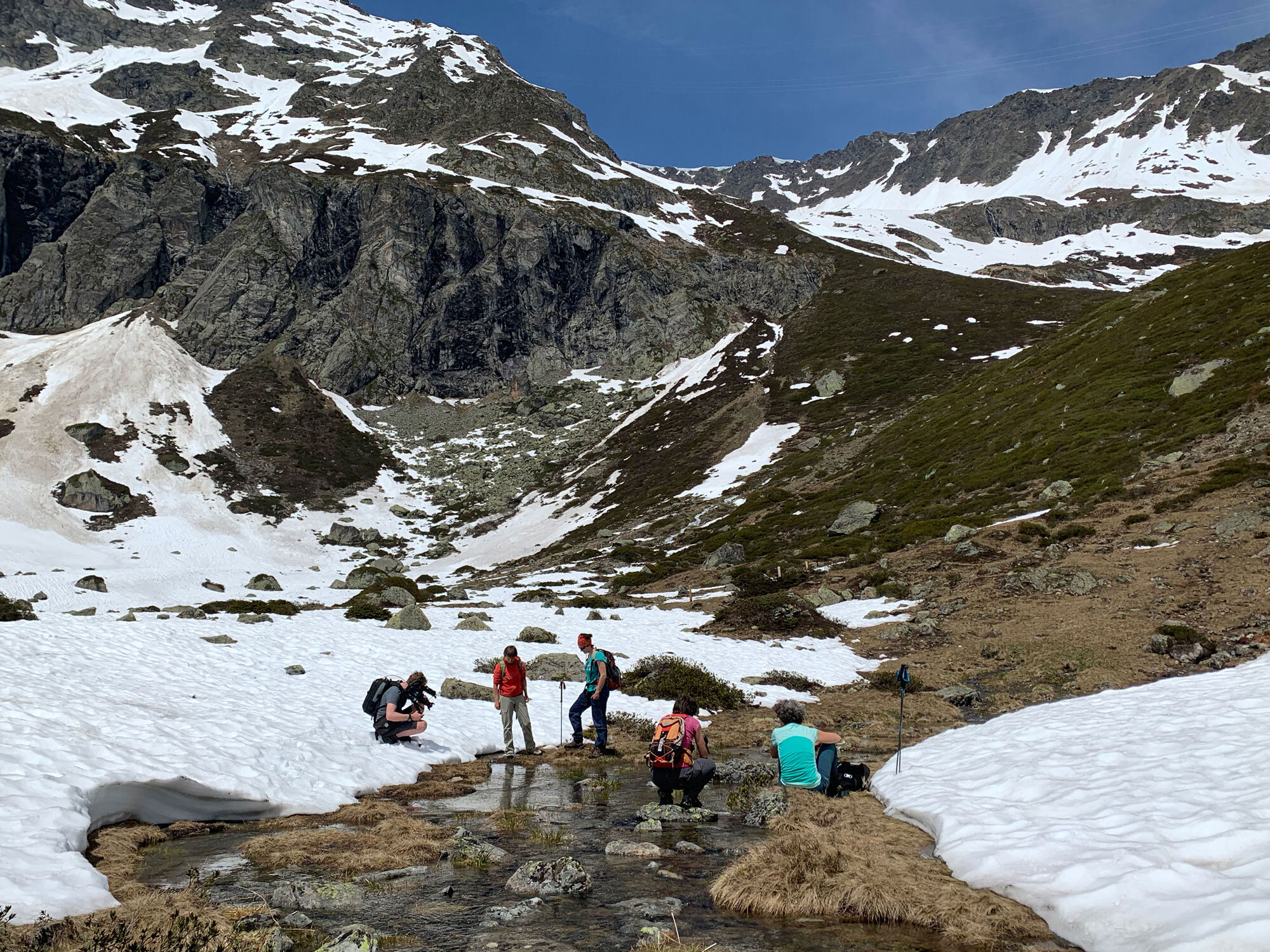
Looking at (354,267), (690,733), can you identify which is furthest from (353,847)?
(354,267)

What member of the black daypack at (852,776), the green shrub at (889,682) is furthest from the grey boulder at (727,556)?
the black daypack at (852,776)

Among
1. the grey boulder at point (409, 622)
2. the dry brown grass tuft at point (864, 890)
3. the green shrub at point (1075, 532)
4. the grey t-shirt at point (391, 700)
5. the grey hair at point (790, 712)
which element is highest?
the green shrub at point (1075, 532)

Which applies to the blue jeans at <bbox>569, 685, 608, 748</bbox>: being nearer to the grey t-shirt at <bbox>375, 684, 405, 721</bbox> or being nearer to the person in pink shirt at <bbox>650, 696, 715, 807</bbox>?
the grey t-shirt at <bbox>375, 684, 405, 721</bbox>

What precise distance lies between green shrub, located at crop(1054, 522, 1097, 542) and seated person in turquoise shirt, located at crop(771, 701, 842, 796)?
2708cm

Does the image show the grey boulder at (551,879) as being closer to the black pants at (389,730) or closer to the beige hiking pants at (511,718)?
the black pants at (389,730)

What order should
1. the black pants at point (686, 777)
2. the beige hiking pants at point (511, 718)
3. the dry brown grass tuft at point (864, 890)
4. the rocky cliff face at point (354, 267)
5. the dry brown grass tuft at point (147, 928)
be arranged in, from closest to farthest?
the dry brown grass tuft at point (147, 928) < the dry brown grass tuft at point (864, 890) < the black pants at point (686, 777) < the beige hiking pants at point (511, 718) < the rocky cliff face at point (354, 267)

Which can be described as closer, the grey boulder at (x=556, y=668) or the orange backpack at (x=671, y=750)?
the orange backpack at (x=671, y=750)

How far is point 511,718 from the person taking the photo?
16.3 metres

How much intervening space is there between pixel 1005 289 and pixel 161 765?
154 m

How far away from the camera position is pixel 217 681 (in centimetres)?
1689

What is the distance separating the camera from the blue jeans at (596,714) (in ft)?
53.5

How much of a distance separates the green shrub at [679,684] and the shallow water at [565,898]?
10.2 m

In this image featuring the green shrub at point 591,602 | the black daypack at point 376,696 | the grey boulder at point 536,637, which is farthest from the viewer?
the green shrub at point 591,602

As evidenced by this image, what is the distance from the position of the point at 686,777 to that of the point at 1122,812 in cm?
585
